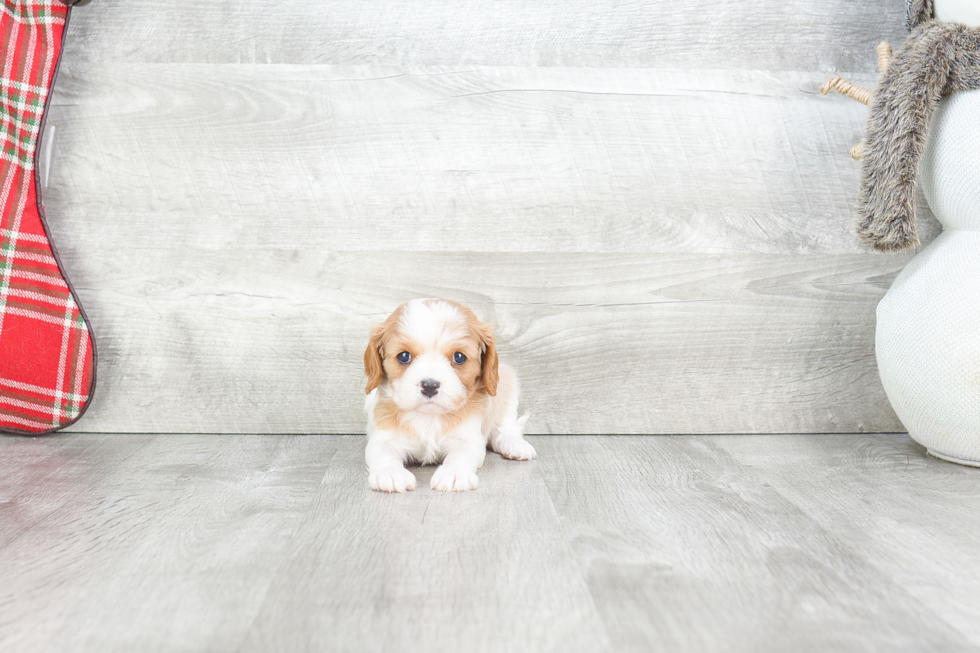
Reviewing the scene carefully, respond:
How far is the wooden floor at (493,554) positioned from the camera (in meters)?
0.69

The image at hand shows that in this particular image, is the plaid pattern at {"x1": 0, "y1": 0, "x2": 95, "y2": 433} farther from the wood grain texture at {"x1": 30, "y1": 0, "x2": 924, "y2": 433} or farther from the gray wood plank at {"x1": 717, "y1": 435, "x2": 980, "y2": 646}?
the gray wood plank at {"x1": 717, "y1": 435, "x2": 980, "y2": 646}

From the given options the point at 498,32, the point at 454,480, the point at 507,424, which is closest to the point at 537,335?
the point at 507,424

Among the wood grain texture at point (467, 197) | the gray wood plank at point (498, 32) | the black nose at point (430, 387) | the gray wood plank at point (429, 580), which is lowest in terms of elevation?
the gray wood plank at point (429, 580)

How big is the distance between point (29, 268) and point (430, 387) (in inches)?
32.7

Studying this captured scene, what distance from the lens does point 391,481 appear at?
3.70 ft

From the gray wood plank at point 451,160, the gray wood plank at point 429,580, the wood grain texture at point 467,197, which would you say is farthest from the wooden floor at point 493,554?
the gray wood plank at point 451,160

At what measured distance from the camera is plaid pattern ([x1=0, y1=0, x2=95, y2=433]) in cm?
135

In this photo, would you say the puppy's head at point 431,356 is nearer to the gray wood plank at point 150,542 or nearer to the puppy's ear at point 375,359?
the puppy's ear at point 375,359

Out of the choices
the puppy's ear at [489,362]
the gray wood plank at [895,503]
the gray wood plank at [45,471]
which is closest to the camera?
the gray wood plank at [895,503]

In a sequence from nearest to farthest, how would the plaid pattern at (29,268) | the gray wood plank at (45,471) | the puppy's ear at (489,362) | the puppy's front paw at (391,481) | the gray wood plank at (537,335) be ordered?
the gray wood plank at (45,471) → the puppy's front paw at (391,481) → the puppy's ear at (489,362) → the plaid pattern at (29,268) → the gray wood plank at (537,335)

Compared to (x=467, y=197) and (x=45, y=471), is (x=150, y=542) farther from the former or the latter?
(x=467, y=197)

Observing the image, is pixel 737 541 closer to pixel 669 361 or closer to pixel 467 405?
pixel 467 405

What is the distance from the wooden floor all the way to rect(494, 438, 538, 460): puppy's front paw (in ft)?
0.09

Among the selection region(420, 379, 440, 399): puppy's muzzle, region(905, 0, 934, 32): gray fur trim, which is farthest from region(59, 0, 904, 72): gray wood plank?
region(420, 379, 440, 399): puppy's muzzle
